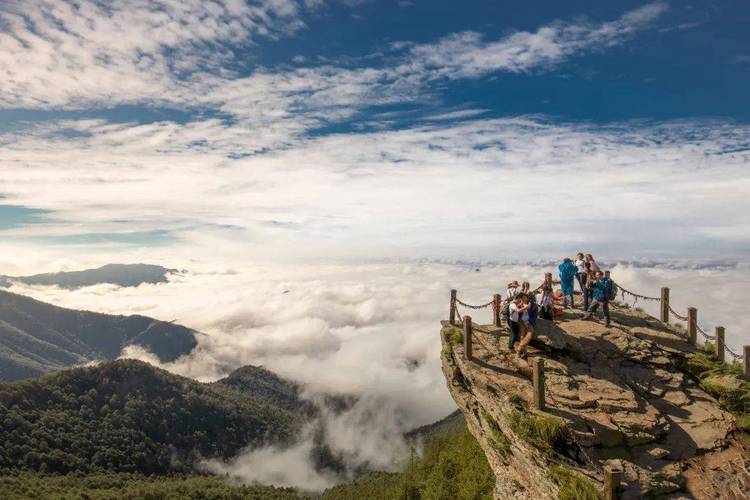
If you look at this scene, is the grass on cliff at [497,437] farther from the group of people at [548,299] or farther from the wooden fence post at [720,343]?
the wooden fence post at [720,343]

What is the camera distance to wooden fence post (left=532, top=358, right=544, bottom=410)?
53.7 feet

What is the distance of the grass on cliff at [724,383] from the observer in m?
17.5

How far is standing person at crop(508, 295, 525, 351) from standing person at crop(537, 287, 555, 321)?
304cm

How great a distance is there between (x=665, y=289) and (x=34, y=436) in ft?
633

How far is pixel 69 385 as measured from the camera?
188m

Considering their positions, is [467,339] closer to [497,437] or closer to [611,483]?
[497,437]

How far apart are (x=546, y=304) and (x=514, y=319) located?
3981 mm

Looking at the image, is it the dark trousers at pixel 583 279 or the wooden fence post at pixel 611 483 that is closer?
the wooden fence post at pixel 611 483

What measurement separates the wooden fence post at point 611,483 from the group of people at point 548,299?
714 centimetres

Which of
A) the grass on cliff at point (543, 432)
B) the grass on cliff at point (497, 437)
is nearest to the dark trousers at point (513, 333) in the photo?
the grass on cliff at point (497, 437)

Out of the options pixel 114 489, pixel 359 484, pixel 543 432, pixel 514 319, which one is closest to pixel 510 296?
pixel 514 319

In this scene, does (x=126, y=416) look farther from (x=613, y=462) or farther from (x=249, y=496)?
(x=613, y=462)

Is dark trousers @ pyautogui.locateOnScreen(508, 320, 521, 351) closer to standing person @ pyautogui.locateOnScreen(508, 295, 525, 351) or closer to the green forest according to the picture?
standing person @ pyautogui.locateOnScreen(508, 295, 525, 351)

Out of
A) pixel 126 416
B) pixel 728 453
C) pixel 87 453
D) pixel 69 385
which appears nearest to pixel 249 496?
pixel 87 453
